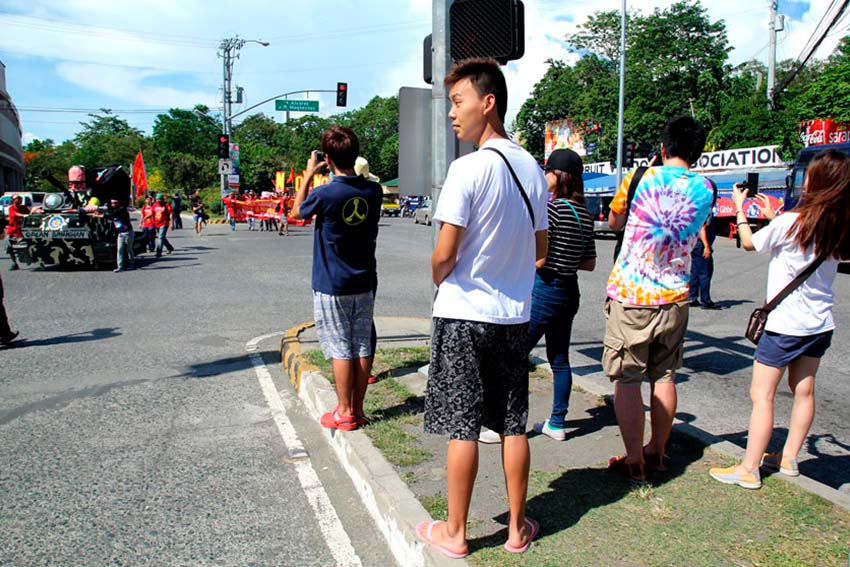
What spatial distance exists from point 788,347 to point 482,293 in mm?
1879

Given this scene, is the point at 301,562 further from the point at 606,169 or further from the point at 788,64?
the point at 788,64

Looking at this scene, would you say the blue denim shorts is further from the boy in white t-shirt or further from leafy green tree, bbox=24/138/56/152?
leafy green tree, bbox=24/138/56/152

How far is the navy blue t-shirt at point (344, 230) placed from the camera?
14.0 feet

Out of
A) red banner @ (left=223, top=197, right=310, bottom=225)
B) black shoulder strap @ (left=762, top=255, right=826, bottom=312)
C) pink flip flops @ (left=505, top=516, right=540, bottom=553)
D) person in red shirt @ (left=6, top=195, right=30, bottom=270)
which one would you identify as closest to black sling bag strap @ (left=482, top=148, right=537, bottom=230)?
pink flip flops @ (left=505, top=516, right=540, bottom=553)

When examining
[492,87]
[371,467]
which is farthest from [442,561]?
[492,87]

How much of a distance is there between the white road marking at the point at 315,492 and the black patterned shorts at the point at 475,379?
902 mm

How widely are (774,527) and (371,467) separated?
2049 millimetres

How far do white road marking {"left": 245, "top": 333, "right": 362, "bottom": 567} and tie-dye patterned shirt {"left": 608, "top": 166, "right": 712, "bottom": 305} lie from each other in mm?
1870

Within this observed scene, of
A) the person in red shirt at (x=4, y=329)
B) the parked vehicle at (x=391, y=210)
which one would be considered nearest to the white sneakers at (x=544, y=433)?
the person in red shirt at (x=4, y=329)

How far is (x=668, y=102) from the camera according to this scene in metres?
37.7

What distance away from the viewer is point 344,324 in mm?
4457

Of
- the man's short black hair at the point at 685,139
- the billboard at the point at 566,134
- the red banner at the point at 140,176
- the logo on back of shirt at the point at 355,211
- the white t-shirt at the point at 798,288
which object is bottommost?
the white t-shirt at the point at 798,288

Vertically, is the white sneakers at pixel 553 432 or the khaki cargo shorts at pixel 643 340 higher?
the khaki cargo shorts at pixel 643 340

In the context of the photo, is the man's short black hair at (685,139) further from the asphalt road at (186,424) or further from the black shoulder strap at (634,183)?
the asphalt road at (186,424)
